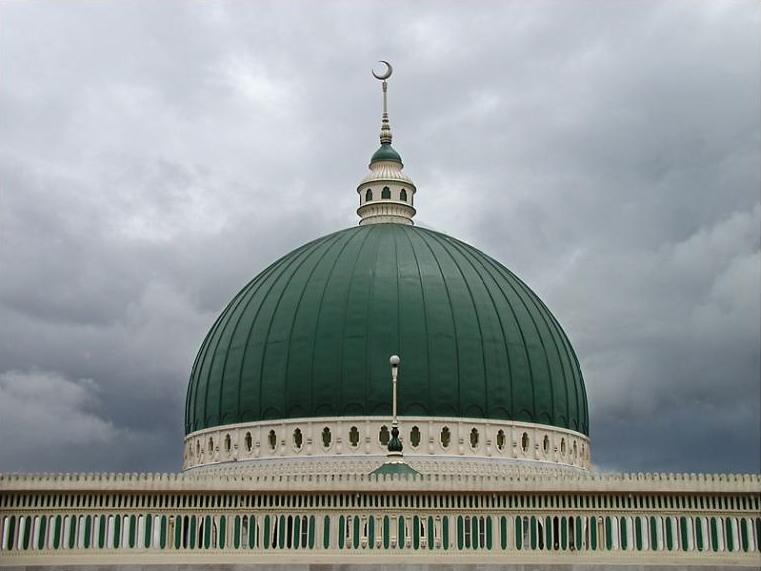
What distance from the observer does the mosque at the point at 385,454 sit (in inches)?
1191

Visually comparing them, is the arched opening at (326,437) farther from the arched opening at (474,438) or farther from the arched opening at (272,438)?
the arched opening at (474,438)

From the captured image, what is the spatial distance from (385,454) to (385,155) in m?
15.3

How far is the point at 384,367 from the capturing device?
1501 inches

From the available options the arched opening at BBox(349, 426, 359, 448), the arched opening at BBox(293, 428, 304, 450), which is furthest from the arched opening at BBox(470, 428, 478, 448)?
the arched opening at BBox(293, 428, 304, 450)

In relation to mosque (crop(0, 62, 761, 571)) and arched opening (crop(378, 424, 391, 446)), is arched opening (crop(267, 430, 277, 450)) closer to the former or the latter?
mosque (crop(0, 62, 761, 571))

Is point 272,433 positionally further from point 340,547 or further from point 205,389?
point 340,547

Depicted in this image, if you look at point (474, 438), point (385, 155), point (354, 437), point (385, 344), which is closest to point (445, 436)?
point (474, 438)

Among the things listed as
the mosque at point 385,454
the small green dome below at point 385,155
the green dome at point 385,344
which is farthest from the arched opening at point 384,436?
the small green dome below at point 385,155

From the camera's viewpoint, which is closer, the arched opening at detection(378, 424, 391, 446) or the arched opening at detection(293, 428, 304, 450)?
the arched opening at detection(378, 424, 391, 446)

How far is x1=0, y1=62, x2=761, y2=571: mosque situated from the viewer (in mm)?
30250

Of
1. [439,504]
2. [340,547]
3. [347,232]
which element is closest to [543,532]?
[439,504]

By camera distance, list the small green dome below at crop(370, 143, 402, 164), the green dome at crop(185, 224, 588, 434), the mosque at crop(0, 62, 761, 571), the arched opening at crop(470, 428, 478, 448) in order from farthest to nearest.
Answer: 1. the small green dome below at crop(370, 143, 402, 164)
2. the green dome at crop(185, 224, 588, 434)
3. the arched opening at crop(470, 428, 478, 448)
4. the mosque at crop(0, 62, 761, 571)

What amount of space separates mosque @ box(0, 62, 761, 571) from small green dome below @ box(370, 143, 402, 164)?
6 centimetres

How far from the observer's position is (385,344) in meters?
38.6
